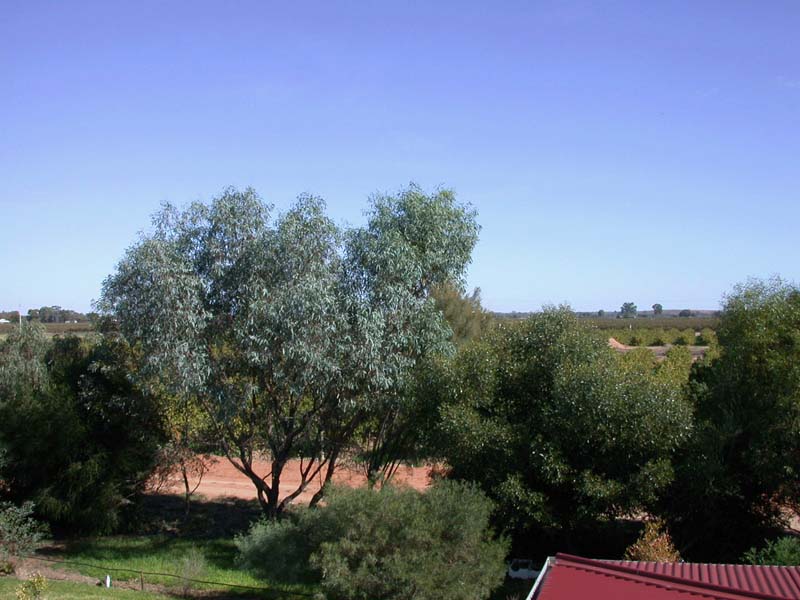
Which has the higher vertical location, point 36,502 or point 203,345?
point 203,345

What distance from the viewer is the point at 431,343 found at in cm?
1844

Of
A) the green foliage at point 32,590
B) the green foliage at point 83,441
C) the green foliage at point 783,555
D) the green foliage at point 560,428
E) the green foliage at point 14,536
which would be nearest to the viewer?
the green foliage at point 32,590

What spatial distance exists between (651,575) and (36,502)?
18545 mm

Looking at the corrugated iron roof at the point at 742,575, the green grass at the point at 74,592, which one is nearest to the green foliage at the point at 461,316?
the green grass at the point at 74,592

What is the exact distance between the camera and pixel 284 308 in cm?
1625

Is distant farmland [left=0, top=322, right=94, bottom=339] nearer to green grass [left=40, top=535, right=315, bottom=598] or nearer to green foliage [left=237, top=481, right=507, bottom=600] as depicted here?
green grass [left=40, top=535, right=315, bottom=598]

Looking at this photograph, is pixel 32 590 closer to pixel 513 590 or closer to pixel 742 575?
pixel 513 590

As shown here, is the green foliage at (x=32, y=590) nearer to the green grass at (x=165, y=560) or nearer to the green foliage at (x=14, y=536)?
the green grass at (x=165, y=560)

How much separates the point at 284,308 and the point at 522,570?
26.4 feet

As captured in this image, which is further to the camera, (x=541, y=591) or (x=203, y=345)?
(x=203, y=345)

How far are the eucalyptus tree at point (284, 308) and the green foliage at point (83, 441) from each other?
455 cm

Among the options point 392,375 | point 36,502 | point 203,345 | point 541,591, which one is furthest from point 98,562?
point 541,591

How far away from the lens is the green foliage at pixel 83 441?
71.4 ft

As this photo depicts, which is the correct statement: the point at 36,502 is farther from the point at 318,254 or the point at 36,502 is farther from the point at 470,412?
the point at 470,412
